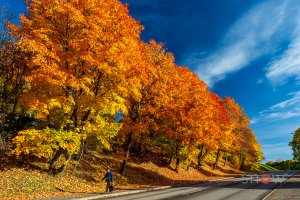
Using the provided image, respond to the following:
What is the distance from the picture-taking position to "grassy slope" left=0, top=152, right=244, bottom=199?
18805mm

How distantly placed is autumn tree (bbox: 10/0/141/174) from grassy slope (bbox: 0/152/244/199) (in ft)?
4.95

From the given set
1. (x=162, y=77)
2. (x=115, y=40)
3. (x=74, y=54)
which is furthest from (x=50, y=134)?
(x=162, y=77)

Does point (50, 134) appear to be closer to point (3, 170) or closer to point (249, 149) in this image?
point (3, 170)

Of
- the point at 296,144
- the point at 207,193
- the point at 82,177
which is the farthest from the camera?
the point at 296,144

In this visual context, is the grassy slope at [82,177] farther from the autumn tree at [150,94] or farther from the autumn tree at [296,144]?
the autumn tree at [296,144]

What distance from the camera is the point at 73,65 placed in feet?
70.9

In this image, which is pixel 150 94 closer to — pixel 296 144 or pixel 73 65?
pixel 73 65

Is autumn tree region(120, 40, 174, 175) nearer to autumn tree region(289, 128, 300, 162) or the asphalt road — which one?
the asphalt road

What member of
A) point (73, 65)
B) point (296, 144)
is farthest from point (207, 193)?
point (296, 144)

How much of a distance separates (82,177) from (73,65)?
30.8 ft

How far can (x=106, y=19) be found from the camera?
20.9 m

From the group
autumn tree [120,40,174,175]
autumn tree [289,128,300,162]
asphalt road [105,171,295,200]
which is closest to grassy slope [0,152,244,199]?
autumn tree [120,40,174,175]

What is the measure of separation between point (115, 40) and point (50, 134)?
7505 millimetres

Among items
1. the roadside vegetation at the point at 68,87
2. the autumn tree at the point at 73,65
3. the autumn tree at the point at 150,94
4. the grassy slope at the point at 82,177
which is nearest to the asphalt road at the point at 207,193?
the grassy slope at the point at 82,177
